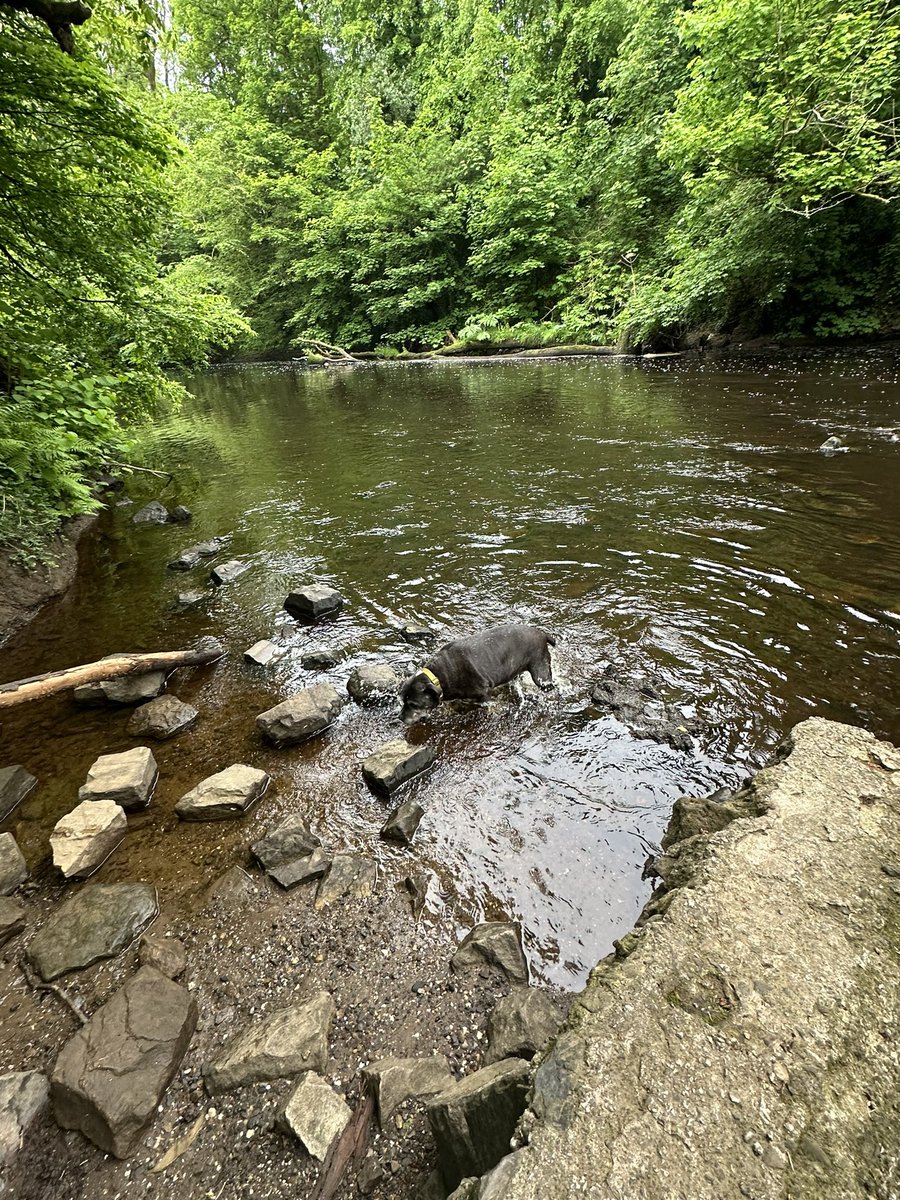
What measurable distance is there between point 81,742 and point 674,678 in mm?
5256

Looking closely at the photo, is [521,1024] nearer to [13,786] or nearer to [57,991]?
[57,991]

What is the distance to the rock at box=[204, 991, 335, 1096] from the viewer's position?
2.24 m

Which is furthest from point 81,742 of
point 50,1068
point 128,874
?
point 50,1068

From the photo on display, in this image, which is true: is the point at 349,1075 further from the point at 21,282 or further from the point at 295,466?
the point at 295,466

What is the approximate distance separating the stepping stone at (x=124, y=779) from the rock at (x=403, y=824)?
1.87 meters

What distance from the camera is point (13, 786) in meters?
3.94

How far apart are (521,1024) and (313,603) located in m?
4.67

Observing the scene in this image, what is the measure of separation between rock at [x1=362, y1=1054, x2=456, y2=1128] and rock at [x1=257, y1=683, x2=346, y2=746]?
2468 millimetres

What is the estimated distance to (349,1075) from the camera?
2.26m

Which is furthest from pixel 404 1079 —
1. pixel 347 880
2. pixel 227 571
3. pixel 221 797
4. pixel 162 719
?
pixel 227 571

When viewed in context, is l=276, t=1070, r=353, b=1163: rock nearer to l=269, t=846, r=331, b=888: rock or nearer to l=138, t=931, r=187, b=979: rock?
l=138, t=931, r=187, b=979: rock

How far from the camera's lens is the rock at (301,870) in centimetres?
318

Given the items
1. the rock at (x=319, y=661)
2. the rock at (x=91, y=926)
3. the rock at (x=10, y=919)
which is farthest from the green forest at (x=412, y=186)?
the rock at (x=91, y=926)

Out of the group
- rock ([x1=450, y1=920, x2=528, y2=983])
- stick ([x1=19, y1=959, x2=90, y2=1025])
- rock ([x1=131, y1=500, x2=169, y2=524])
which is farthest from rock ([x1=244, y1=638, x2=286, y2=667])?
rock ([x1=131, y1=500, x2=169, y2=524])
